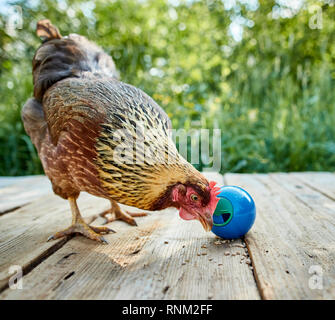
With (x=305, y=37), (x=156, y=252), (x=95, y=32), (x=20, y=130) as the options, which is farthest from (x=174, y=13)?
(x=156, y=252)

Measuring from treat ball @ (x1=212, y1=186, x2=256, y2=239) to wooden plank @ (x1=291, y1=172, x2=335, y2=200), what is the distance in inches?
53.4

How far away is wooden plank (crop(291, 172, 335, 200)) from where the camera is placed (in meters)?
3.21

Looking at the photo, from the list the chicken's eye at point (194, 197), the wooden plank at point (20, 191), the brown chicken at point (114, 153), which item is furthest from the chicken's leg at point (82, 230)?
the wooden plank at point (20, 191)

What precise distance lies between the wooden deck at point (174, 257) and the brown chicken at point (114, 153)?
Answer: 0.63 ft

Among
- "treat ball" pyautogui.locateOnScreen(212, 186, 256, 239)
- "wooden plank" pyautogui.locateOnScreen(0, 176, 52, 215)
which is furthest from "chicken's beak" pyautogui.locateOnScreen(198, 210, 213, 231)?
"wooden plank" pyautogui.locateOnScreen(0, 176, 52, 215)

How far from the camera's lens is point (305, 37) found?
7062mm

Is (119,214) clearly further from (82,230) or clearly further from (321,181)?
(321,181)

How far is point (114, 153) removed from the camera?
1894mm

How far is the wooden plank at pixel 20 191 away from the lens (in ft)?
10.0

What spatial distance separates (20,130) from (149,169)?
4.05 metres

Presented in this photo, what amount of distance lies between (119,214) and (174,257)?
924 mm

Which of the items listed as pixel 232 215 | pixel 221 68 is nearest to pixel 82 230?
pixel 232 215

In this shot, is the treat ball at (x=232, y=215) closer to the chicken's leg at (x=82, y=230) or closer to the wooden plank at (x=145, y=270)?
the wooden plank at (x=145, y=270)

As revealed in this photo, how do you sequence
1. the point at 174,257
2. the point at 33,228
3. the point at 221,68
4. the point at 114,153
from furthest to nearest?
1. the point at 221,68
2. the point at 33,228
3. the point at 114,153
4. the point at 174,257
